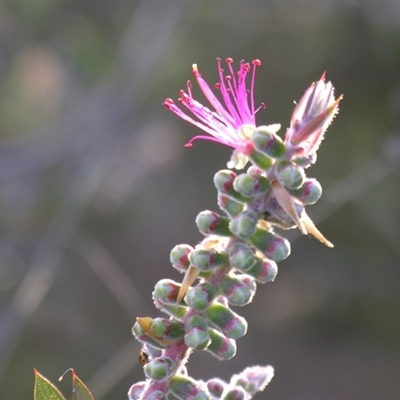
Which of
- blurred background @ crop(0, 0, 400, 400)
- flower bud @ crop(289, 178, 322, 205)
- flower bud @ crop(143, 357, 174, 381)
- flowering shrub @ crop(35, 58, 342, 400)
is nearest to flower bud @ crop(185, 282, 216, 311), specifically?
flowering shrub @ crop(35, 58, 342, 400)

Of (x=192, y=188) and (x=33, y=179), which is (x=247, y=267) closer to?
(x=33, y=179)

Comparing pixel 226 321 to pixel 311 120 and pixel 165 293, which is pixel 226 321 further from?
pixel 311 120

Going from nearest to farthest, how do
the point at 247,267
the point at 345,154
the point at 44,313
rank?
the point at 247,267
the point at 44,313
the point at 345,154

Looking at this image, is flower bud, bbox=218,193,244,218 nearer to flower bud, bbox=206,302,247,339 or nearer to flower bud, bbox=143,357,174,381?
flower bud, bbox=206,302,247,339

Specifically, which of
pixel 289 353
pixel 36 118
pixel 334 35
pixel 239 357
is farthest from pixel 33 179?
pixel 334 35

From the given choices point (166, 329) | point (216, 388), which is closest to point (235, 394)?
point (216, 388)

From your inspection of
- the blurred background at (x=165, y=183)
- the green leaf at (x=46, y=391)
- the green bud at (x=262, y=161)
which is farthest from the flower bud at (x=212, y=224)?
the blurred background at (x=165, y=183)
